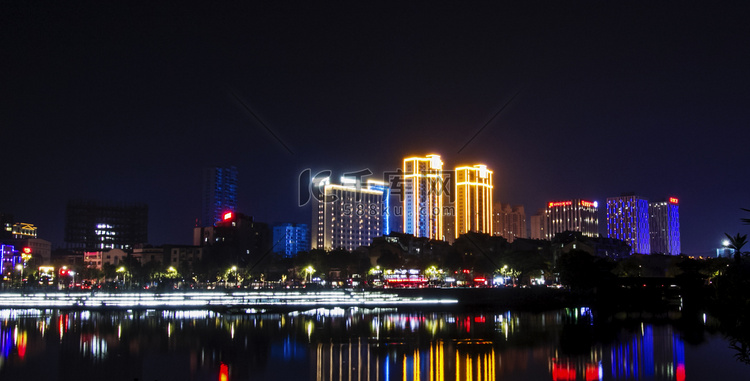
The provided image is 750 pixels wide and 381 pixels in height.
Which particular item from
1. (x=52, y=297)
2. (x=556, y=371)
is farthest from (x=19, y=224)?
(x=556, y=371)

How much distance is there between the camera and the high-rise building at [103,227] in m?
146

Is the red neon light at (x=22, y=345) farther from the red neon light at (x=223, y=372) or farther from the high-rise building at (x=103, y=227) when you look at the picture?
the high-rise building at (x=103, y=227)

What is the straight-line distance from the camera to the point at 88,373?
3045cm

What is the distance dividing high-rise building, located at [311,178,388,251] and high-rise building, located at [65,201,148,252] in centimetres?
4834

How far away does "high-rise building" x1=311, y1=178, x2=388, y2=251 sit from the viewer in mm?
180500

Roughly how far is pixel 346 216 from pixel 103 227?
64.7m

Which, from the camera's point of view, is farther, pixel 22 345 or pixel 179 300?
pixel 179 300

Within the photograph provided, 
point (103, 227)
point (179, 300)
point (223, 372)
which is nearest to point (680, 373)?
point (223, 372)

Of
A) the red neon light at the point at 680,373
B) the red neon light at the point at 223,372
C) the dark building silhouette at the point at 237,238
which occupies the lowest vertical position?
the red neon light at the point at 680,373

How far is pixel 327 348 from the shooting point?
38.1 m

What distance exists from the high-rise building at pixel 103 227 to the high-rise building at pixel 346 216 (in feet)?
159

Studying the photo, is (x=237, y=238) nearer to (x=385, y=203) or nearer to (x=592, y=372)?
(x=385, y=203)

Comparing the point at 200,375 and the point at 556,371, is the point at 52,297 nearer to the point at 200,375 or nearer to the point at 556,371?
the point at 200,375

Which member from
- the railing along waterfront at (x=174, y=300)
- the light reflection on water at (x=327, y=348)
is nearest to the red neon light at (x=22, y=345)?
the light reflection on water at (x=327, y=348)
